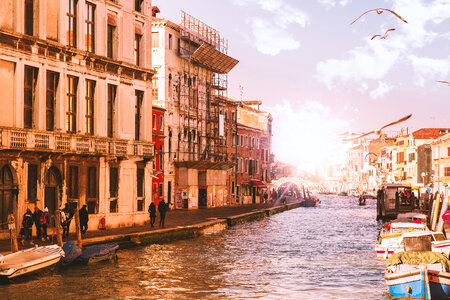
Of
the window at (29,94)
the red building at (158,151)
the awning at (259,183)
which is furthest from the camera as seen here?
the awning at (259,183)

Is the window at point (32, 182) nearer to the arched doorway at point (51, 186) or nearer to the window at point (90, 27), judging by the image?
the arched doorway at point (51, 186)

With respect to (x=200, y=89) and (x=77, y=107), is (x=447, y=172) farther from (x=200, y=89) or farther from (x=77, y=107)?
(x=77, y=107)

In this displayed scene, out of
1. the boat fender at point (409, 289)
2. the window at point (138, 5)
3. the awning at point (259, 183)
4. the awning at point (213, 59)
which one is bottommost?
the boat fender at point (409, 289)

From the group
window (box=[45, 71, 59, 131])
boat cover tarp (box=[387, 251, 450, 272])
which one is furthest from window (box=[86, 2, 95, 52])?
→ boat cover tarp (box=[387, 251, 450, 272])

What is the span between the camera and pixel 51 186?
32.0 metres

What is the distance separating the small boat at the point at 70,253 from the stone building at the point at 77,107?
2.32 meters

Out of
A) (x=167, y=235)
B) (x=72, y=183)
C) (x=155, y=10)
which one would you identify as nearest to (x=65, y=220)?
(x=72, y=183)

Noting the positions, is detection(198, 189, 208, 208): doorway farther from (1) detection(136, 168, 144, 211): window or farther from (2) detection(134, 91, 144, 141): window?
(2) detection(134, 91, 144, 141): window

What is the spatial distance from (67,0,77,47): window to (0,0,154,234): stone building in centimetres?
5

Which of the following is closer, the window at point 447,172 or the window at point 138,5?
the window at point 138,5

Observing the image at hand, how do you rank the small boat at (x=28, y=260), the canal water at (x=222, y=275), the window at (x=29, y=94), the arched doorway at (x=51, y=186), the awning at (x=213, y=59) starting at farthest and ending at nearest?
the awning at (x=213, y=59) → the arched doorway at (x=51, y=186) → the window at (x=29, y=94) → the small boat at (x=28, y=260) → the canal water at (x=222, y=275)

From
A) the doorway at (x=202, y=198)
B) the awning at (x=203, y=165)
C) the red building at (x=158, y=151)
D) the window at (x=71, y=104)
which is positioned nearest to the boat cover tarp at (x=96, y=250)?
the window at (x=71, y=104)

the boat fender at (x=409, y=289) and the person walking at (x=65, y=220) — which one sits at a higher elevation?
the person walking at (x=65, y=220)

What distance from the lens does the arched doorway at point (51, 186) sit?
105 ft
